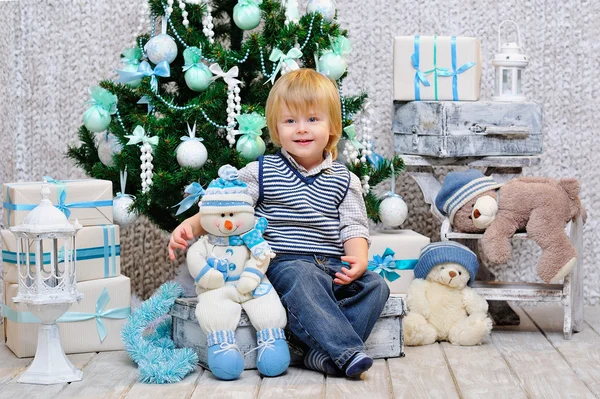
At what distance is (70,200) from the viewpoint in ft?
7.77

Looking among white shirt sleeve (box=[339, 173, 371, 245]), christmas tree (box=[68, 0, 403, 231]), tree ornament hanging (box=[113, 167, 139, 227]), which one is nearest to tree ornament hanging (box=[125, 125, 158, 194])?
christmas tree (box=[68, 0, 403, 231])

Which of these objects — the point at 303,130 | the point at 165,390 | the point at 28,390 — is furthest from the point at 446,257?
the point at 28,390

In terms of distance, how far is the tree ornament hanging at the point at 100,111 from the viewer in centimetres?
258

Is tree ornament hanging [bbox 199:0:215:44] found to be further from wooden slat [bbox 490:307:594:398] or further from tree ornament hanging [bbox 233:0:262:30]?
wooden slat [bbox 490:307:594:398]

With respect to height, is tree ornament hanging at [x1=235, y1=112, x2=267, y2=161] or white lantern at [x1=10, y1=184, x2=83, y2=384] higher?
tree ornament hanging at [x1=235, y1=112, x2=267, y2=161]

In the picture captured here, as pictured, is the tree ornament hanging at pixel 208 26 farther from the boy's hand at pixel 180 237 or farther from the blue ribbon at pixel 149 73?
the boy's hand at pixel 180 237

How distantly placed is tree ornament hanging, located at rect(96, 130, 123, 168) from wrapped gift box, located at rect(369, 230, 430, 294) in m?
0.83

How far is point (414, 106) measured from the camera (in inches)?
109

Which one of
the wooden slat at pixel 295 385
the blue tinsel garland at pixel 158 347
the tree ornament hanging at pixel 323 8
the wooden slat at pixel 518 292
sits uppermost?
the tree ornament hanging at pixel 323 8

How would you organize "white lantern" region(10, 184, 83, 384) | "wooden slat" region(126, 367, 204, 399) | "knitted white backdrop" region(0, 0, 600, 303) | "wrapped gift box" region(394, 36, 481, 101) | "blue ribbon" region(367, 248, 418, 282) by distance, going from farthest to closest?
"knitted white backdrop" region(0, 0, 600, 303) < "wrapped gift box" region(394, 36, 481, 101) < "blue ribbon" region(367, 248, 418, 282) < "white lantern" region(10, 184, 83, 384) < "wooden slat" region(126, 367, 204, 399)

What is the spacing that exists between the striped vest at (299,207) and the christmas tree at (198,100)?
19cm

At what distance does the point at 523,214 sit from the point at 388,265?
17.0 inches

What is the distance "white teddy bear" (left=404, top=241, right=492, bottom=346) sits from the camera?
2480 millimetres

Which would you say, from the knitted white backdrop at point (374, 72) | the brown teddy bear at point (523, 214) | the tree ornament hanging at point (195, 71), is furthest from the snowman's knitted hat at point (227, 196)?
the knitted white backdrop at point (374, 72)
